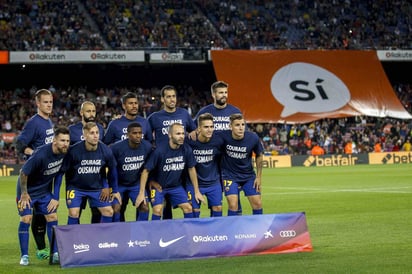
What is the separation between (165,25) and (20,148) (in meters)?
36.9

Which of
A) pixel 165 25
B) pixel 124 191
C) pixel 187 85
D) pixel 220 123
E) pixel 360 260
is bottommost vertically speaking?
pixel 360 260

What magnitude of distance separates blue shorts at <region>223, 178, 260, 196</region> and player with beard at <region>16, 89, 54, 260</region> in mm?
2787

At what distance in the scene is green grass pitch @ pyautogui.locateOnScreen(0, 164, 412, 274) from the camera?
1001 cm

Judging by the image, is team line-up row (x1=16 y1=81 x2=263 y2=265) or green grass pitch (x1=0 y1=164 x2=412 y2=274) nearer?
green grass pitch (x1=0 y1=164 x2=412 y2=274)

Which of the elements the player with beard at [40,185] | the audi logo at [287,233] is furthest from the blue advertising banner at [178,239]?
the player with beard at [40,185]

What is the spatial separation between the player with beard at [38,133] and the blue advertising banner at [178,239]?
159cm

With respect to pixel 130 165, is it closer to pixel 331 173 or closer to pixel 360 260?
pixel 360 260

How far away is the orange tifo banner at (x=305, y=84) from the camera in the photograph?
A: 45.9m

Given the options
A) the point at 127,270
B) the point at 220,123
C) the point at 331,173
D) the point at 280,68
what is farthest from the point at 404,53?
the point at 127,270

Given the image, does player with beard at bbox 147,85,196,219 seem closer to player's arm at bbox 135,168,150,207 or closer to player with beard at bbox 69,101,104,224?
player with beard at bbox 69,101,104,224

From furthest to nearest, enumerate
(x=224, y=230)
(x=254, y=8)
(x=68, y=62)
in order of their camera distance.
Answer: (x=254, y=8), (x=68, y=62), (x=224, y=230)

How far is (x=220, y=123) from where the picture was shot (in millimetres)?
13492

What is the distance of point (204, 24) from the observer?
49.6 meters

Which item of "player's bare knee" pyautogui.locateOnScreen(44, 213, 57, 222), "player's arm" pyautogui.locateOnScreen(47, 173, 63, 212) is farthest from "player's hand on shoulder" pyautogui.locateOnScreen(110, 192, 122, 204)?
"player's bare knee" pyautogui.locateOnScreen(44, 213, 57, 222)
